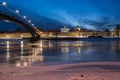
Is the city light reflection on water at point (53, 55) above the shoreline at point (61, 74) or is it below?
above

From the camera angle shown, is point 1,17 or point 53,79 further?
point 1,17

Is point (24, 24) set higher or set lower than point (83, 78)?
higher

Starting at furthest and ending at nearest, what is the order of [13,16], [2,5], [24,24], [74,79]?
1. [24,24]
2. [13,16]
3. [2,5]
4. [74,79]

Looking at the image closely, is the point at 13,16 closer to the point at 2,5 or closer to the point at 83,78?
the point at 2,5

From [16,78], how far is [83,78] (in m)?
3.44

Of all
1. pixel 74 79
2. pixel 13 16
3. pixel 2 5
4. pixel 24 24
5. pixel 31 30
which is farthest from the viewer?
pixel 31 30

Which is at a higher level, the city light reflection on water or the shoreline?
the city light reflection on water

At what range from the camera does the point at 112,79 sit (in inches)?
619

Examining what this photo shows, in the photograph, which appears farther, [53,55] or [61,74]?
[53,55]

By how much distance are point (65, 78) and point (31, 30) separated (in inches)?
4666

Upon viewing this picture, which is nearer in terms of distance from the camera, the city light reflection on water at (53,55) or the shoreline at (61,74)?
the shoreline at (61,74)

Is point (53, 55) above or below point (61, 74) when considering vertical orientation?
above

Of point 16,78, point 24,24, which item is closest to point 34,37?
point 24,24

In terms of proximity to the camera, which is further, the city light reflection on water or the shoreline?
the city light reflection on water
